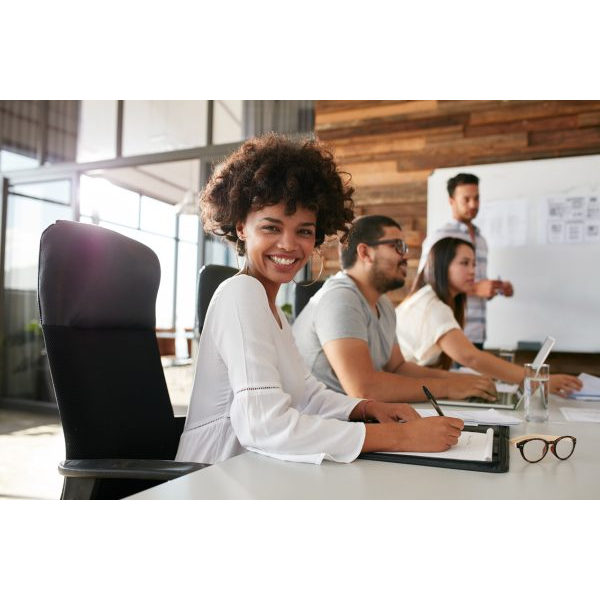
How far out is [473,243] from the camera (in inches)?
137

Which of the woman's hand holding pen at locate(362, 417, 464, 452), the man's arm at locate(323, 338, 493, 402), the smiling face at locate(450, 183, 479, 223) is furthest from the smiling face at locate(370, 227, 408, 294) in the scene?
the smiling face at locate(450, 183, 479, 223)

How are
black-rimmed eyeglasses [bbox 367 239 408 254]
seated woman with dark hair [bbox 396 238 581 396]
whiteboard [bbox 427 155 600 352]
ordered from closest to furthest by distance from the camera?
black-rimmed eyeglasses [bbox 367 239 408 254] < seated woman with dark hair [bbox 396 238 581 396] < whiteboard [bbox 427 155 600 352]

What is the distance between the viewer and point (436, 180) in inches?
141

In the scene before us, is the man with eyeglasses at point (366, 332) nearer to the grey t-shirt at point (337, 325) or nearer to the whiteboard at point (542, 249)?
the grey t-shirt at point (337, 325)

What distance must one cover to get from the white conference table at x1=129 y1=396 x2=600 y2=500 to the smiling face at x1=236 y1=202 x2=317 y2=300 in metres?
0.42

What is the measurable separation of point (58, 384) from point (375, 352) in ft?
3.82

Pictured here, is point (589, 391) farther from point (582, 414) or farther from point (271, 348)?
point (271, 348)

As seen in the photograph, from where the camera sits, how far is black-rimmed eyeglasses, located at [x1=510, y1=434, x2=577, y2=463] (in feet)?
3.31

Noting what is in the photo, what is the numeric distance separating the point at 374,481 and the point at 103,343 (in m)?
0.66

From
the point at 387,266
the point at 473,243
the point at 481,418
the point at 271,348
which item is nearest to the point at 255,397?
the point at 271,348

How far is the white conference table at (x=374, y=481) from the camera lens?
807 millimetres

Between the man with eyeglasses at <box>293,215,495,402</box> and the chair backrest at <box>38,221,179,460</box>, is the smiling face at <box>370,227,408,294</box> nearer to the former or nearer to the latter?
the man with eyeglasses at <box>293,215,495,402</box>
